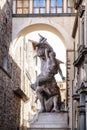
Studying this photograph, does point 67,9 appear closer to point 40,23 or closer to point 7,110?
point 40,23

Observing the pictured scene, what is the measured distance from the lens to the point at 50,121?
50.8ft

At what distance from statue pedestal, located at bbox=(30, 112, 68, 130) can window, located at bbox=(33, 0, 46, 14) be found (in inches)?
700

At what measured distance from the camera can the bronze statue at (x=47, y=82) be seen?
52.7 feet

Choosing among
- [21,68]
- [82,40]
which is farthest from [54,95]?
[21,68]

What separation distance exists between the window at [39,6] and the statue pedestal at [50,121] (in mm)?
17783

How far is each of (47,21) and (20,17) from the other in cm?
207

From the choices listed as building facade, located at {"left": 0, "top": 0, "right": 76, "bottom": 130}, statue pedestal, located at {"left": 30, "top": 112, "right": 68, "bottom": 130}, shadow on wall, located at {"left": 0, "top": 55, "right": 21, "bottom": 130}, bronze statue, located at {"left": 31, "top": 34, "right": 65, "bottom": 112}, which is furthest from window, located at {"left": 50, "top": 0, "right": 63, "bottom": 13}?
statue pedestal, located at {"left": 30, "top": 112, "right": 68, "bottom": 130}

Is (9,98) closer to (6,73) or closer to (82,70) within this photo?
(6,73)

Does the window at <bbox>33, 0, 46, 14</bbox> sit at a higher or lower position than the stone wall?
higher

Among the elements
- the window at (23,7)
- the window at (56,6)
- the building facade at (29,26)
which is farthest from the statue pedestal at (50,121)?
the window at (23,7)

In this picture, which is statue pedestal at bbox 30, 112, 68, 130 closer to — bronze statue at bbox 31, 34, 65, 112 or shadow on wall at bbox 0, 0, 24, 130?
bronze statue at bbox 31, 34, 65, 112

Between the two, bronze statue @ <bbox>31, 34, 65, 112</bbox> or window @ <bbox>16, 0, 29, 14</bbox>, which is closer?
bronze statue @ <bbox>31, 34, 65, 112</bbox>

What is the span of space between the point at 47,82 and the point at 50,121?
1.53 m

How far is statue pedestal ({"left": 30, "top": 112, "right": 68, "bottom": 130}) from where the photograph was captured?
1534cm
